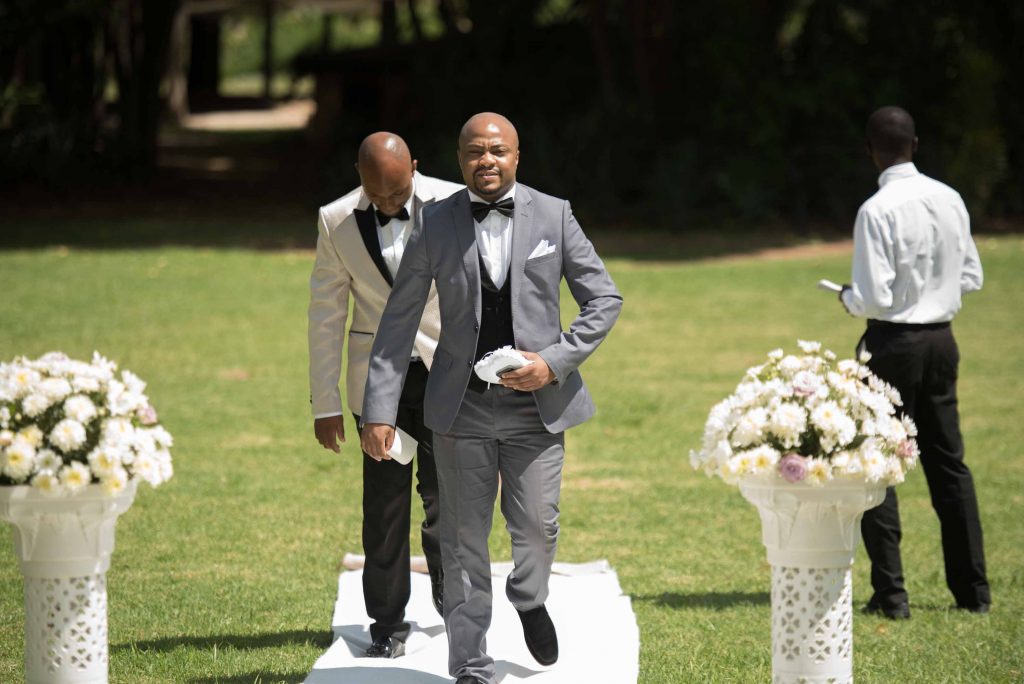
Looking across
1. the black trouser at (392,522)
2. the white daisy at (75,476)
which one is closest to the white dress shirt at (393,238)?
the black trouser at (392,522)

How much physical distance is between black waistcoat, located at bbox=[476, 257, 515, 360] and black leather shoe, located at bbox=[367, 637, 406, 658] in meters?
1.46

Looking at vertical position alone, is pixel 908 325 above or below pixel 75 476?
above

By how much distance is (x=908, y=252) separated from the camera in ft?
20.2

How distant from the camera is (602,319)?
515cm

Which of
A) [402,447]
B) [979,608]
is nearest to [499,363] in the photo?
→ [402,447]

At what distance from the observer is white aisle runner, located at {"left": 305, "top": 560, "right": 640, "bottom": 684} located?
5.61m

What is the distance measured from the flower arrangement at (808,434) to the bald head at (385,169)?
5.79ft

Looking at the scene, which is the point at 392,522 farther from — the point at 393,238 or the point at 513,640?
the point at 393,238

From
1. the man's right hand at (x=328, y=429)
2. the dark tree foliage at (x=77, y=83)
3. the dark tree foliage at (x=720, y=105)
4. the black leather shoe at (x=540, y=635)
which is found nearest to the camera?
the black leather shoe at (x=540, y=635)

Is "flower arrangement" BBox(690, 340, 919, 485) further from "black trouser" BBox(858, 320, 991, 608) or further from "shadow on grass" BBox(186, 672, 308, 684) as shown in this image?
"shadow on grass" BBox(186, 672, 308, 684)

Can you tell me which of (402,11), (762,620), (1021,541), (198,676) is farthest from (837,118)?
(402,11)

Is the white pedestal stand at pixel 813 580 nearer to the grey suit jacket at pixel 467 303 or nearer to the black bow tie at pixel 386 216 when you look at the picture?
the grey suit jacket at pixel 467 303

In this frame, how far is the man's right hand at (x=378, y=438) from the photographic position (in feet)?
16.9

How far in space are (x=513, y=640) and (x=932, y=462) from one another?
81.6 inches
